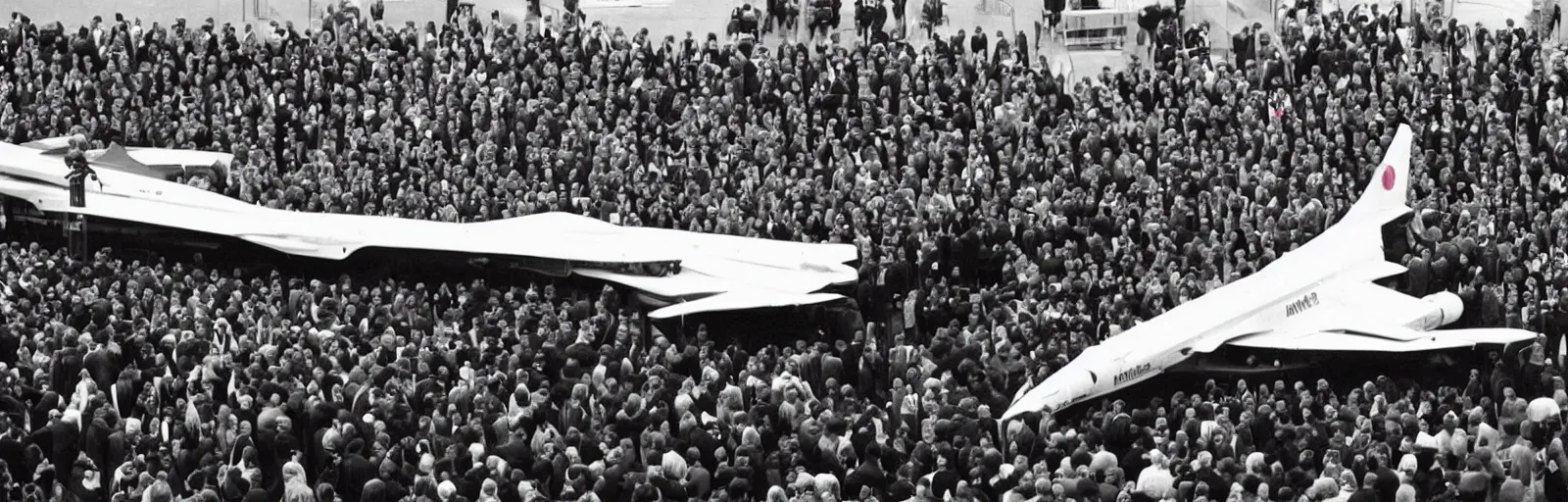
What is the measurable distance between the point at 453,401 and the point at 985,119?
1202cm

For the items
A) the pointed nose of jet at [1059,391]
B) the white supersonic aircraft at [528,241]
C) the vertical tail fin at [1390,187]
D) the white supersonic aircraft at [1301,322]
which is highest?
the vertical tail fin at [1390,187]

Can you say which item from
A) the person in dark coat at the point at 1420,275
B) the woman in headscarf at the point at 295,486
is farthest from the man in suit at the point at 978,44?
the woman in headscarf at the point at 295,486

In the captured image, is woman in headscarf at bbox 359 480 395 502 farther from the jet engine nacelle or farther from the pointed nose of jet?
the jet engine nacelle

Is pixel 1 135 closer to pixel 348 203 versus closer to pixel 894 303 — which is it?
pixel 348 203

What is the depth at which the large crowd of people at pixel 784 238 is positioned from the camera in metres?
23.2

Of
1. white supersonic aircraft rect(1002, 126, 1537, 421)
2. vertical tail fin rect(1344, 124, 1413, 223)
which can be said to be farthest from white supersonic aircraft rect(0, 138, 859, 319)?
vertical tail fin rect(1344, 124, 1413, 223)

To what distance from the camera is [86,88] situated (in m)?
37.6

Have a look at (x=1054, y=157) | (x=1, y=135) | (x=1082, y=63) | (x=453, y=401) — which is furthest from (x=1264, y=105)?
(x=1, y=135)

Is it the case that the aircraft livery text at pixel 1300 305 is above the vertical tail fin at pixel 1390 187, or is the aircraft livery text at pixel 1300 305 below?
below

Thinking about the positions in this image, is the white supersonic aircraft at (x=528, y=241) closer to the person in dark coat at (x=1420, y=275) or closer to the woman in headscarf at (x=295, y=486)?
the person in dark coat at (x=1420, y=275)

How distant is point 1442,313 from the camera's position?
29.6m

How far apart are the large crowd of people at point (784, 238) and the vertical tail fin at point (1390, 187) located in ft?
1.33

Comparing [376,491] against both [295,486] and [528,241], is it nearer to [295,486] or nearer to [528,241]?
[295,486]

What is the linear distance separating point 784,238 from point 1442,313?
7568 mm
